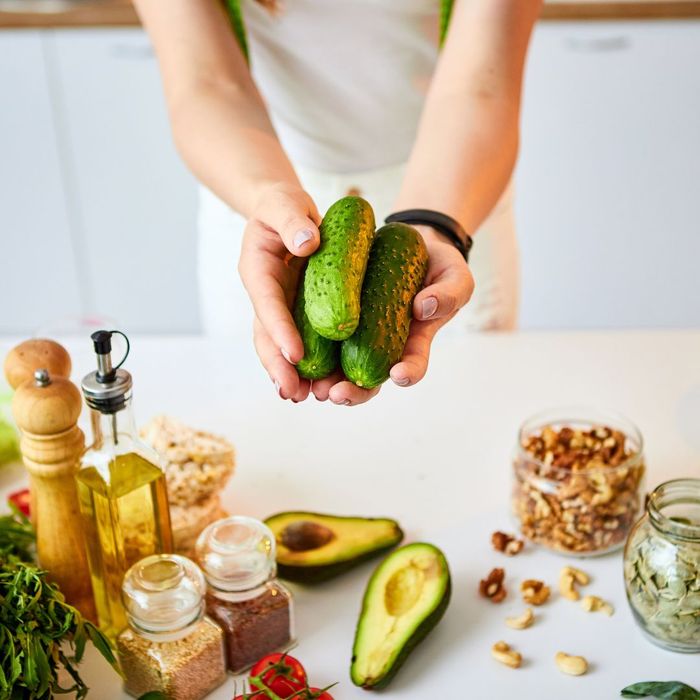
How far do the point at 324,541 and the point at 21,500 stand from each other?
1.13ft

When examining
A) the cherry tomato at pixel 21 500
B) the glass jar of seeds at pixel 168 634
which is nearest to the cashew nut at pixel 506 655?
the glass jar of seeds at pixel 168 634

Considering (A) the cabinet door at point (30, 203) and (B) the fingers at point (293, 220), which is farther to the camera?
(A) the cabinet door at point (30, 203)

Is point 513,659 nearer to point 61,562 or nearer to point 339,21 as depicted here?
point 61,562

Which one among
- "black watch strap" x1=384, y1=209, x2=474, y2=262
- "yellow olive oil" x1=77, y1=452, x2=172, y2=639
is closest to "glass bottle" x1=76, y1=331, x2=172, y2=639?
"yellow olive oil" x1=77, y1=452, x2=172, y2=639

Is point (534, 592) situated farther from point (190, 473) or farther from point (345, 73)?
point (345, 73)

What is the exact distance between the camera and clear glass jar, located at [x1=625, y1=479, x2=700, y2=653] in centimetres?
86

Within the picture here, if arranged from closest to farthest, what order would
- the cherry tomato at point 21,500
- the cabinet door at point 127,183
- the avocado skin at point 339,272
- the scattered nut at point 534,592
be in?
1. the avocado skin at point 339,272
2. the scattered nut at point 534,592
3. the cherry tomato at point 21,500
4. the cabinet door at point 127,183

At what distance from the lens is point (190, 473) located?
984 millimetres

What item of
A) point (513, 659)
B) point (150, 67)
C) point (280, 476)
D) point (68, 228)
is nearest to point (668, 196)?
point (150, 67)

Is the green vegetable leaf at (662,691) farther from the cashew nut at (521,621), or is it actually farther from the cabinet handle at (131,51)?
the cabinet handle at (131,51)

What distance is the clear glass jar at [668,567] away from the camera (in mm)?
857

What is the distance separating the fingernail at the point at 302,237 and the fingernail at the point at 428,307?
110 mm

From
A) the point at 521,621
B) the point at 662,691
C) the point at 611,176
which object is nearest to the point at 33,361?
the point at 521,621

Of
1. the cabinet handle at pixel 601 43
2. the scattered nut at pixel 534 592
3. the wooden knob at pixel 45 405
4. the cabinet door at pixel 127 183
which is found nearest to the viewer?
the wooden knob at pixel 45 405
